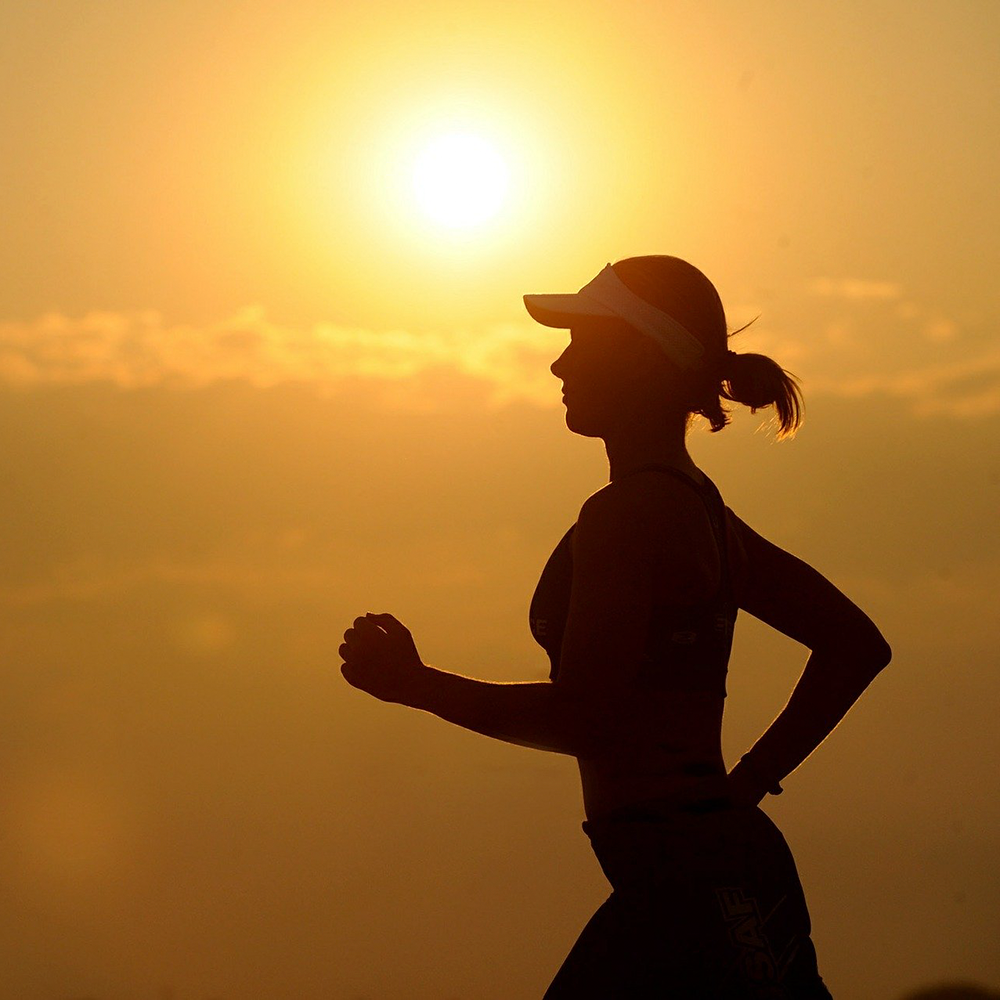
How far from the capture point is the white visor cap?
12.1ft

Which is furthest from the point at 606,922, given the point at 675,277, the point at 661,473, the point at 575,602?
the point at 675,277

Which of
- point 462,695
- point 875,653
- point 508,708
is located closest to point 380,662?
point 462,695

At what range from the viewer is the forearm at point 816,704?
4000mm

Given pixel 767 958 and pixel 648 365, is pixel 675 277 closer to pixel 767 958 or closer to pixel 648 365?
pixel 648 365

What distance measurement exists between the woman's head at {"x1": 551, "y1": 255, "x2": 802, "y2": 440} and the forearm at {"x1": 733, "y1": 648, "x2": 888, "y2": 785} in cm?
66

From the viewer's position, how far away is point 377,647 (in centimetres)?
336

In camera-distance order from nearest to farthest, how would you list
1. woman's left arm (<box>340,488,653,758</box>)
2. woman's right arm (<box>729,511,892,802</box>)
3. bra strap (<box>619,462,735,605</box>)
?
woman's left arm (<box>340,488,653,758</box>)
bra strap (<box>619,462,735,605</box>)
woman's right arm (<box>729,511,892,802</box>)

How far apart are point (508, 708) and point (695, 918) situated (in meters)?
0.62

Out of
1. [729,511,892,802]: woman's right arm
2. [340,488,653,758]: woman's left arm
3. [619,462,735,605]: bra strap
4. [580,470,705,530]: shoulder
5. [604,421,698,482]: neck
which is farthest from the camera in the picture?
[729,511,892,802]: woman's right arm

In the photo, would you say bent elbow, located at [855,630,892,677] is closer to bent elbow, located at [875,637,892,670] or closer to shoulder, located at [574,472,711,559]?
bent elbow, located at [875,637,892,670]

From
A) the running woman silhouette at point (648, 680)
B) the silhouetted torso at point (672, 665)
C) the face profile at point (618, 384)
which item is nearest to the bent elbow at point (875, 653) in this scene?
the running woman silhouette at point (648, 680)

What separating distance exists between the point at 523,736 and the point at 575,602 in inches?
12.1

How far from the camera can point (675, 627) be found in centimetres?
342

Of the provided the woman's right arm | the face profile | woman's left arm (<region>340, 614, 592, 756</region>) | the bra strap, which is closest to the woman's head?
the face profile
